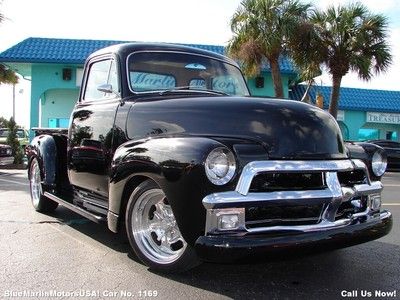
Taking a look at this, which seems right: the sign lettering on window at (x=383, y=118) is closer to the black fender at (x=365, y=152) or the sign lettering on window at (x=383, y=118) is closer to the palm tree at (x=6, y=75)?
the palm tree at (x=6, y=75)

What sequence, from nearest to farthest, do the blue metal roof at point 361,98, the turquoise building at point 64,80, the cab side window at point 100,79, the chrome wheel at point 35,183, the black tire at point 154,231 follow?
the black tire at point 154,231
the cab side window at point 100,79
the chrome wheel at point 35,183
the turquoise building at point 64,80
the blue metal roof at point 361,98

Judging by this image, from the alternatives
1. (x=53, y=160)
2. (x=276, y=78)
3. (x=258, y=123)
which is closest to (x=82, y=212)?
(x=53, y=160)

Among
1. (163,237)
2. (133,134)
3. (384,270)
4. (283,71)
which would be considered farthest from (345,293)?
(283,71)

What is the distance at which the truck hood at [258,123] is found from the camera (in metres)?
3.65

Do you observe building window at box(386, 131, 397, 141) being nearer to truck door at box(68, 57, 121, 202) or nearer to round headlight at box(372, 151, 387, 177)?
round headlight at box(372, 151, 387, 177)

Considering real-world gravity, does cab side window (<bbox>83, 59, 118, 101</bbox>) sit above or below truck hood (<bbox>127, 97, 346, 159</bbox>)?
above

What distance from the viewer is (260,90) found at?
22125 millimetres

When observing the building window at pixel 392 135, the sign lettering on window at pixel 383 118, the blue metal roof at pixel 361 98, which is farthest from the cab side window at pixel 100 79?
the building window at pixel 392 135

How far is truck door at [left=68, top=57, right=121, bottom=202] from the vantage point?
4.70m

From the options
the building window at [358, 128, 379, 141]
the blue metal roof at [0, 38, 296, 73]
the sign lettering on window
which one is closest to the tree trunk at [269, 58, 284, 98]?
the blue metal roof at [0, 38, 296, 73]

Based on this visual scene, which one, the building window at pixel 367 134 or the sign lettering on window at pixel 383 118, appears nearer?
the sign lettering on window at pixel 383 118

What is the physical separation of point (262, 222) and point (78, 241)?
248 cm

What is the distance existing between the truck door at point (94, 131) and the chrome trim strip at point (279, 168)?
1.73m

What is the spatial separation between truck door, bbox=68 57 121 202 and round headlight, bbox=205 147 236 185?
60.0 inches
